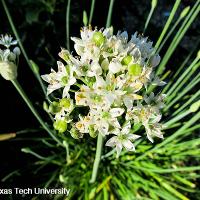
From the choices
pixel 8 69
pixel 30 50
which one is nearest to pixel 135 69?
pixel 8 69

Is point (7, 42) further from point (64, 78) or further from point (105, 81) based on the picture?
point (105, 81)

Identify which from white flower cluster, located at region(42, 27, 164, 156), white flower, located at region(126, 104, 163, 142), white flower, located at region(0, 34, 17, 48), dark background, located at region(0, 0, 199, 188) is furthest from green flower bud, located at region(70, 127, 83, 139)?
dark background, located at region(0, 0, 199, 188)

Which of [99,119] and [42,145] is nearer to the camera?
[99,119]

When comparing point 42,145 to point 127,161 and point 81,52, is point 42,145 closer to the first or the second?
point 127,161

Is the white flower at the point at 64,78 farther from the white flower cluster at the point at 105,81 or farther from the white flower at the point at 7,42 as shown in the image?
the white flower at the point at 7,42

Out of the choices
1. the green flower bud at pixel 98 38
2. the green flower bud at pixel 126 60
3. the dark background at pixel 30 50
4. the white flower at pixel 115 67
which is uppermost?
the green flower bud at pixel 98 38

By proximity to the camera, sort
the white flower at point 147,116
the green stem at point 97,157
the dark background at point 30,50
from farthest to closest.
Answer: the dark background at point 30,50 → the green stem at point 97,157 → the white flower at point 147,116

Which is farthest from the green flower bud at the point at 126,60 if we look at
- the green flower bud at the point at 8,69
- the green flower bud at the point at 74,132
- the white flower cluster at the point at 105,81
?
the green flower bud at the point at 8,69

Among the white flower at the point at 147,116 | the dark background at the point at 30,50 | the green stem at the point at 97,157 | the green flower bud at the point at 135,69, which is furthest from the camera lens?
the dark background at the point at 30,50

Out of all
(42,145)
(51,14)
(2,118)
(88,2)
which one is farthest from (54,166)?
(88,2)
